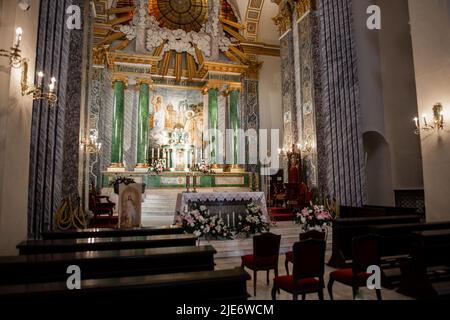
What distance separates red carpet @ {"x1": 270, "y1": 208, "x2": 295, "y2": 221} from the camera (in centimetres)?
1089

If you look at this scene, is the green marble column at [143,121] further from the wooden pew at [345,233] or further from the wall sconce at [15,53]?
the wall sconce at [15,53]

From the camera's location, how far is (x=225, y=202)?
8406mm

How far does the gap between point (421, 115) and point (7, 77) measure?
8.86 metres

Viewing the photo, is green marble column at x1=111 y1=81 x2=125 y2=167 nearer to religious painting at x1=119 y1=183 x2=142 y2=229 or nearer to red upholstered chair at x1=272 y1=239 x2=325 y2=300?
religious painting at x1=119 y1=183 x2=142 y2=229

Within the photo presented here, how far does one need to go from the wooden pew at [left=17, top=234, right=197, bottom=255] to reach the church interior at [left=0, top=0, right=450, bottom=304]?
22 millimetres

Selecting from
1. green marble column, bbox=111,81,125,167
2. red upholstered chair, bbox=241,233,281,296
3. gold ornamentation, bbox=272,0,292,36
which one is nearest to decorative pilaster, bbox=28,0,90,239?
red upholstered chair, bbox=241,233,281,296

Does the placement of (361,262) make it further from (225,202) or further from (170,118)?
(170,118)

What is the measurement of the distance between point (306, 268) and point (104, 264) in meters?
2.21

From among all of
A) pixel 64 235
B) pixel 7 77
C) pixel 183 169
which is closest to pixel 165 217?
pixel 183 169

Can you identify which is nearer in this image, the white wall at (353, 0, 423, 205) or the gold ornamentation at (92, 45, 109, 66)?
the white wall at (353, 0, 423, 205)

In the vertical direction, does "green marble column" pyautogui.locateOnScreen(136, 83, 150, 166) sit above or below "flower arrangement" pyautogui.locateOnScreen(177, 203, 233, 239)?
above

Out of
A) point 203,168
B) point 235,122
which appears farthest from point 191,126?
point 203,168
